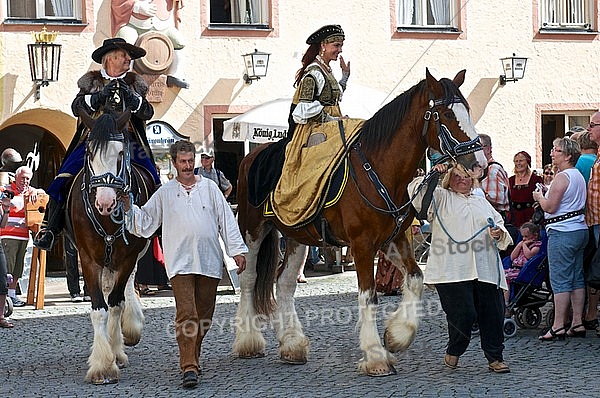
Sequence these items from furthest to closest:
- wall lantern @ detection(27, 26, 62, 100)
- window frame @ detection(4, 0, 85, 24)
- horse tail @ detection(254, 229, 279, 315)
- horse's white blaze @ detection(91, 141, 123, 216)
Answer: window frame @ detection(4, 0, 85, 24), wall lantern @ detection(27, 26, 62, 100), horse tail @ detection(254, 229, 279, 315), horse's white blaze @ detection(91, 141, 123, 216)

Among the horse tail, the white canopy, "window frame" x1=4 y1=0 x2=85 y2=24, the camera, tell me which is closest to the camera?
the horse tail

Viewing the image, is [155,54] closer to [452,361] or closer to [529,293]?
[529,293]

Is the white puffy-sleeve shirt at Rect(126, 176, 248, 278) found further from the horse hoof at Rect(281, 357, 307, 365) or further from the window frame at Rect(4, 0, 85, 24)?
the window frame at Rect(4, 0, 85, 24)

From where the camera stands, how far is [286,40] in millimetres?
18094

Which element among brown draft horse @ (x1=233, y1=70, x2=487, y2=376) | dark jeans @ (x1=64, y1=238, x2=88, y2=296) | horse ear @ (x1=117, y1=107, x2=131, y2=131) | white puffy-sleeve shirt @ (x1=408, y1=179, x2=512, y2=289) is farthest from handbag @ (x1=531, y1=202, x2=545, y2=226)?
dark jeans @ (x1=64, y1=238, x2=88, y2=296)

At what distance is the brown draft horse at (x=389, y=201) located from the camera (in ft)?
26.0

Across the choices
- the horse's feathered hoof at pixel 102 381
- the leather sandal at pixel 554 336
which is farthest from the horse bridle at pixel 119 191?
the leather sandal at pixel 554 336

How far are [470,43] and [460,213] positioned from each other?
11579 mm

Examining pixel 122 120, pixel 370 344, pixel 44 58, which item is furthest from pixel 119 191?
pixel 44 58

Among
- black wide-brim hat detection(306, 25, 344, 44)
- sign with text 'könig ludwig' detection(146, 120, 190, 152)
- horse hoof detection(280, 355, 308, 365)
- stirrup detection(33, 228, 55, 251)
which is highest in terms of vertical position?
black wide-brim hat detection(306, 25, 344, 44)

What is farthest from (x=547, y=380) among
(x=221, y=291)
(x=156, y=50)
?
(x=156, y=50)

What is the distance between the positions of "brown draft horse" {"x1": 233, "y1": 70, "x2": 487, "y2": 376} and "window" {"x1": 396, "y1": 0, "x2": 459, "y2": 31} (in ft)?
35.7

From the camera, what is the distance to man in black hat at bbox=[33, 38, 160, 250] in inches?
341

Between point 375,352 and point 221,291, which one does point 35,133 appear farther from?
point 375,352
